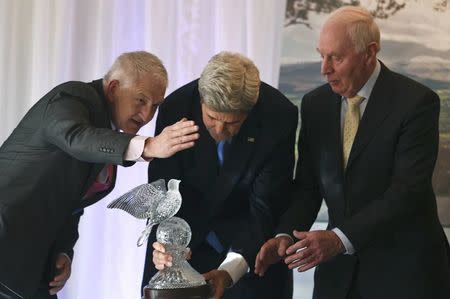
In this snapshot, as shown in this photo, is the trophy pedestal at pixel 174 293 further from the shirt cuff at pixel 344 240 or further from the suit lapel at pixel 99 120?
the shirt cuff at pixel 344 240

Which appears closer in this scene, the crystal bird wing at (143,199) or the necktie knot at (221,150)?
the crystal bird wing at (143,199)

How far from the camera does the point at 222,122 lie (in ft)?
7.98

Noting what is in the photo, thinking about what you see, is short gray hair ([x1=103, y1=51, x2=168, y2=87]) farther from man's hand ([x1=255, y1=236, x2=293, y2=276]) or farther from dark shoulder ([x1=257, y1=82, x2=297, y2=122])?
man's hand ([x1=255, y1=236, x2=293, y2=276])

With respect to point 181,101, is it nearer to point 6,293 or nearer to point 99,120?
point 99,120

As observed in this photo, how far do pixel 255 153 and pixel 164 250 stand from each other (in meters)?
0.58

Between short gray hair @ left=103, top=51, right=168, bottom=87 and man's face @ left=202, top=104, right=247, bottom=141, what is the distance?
16cm

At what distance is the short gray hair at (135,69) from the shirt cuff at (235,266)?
0.57 m

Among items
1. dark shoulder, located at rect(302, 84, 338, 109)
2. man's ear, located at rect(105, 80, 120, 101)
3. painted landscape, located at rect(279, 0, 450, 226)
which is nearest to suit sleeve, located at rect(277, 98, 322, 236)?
dark shoulder, located at rect(302, 84, 338, 109)

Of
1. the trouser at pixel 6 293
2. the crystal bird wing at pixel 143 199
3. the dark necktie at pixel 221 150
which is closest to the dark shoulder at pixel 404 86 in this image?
the dark necktie at pixel 221 150

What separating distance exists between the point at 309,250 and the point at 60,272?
75 centimetres

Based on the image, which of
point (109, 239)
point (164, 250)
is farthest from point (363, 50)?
point (109, 239)

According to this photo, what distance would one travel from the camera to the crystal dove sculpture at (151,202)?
7.14ft

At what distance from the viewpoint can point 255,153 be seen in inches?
103

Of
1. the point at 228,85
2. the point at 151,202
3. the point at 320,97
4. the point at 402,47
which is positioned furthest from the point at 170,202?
the point at 402,47
